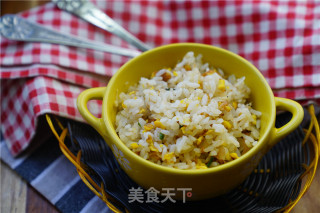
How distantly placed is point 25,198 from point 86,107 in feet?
1.88

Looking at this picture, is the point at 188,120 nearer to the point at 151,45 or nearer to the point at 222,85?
the point at 222,85

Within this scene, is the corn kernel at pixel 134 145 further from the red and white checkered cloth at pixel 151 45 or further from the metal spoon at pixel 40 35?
the metal spoon at pixel 40 35

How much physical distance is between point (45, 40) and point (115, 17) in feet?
1.31

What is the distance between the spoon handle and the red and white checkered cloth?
4 centimetres

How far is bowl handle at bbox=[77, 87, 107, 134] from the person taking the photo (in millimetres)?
1461

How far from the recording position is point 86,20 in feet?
6.56

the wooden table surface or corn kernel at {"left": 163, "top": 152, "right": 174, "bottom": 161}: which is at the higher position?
corn kernel at {"left": 163, "top": 152, "right": 174, "bottom": 161}

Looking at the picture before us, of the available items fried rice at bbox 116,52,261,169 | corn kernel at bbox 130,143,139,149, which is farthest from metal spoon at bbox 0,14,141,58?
corn kernel at bbox 130,143,139,149

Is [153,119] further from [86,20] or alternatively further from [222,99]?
[86,20]

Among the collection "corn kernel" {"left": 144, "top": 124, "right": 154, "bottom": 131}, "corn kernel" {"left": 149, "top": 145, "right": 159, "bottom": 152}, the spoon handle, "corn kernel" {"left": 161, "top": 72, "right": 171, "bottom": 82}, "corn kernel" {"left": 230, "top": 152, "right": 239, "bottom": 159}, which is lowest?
"corn kernel" {"left": 230, "top": 152, "right": 239, "bottom": 159}

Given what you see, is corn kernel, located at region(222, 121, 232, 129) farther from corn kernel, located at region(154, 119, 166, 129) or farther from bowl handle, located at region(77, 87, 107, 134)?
bowl handle, located at region(77, 87, 107, 134)

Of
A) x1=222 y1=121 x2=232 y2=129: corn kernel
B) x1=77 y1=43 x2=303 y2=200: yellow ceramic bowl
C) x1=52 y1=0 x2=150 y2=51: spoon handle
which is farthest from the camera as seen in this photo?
x1=52 y1=0 x2=150 y2=51: spoon handle

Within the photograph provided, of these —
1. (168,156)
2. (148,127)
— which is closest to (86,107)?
(148,127)

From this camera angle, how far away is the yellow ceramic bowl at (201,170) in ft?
4.30
